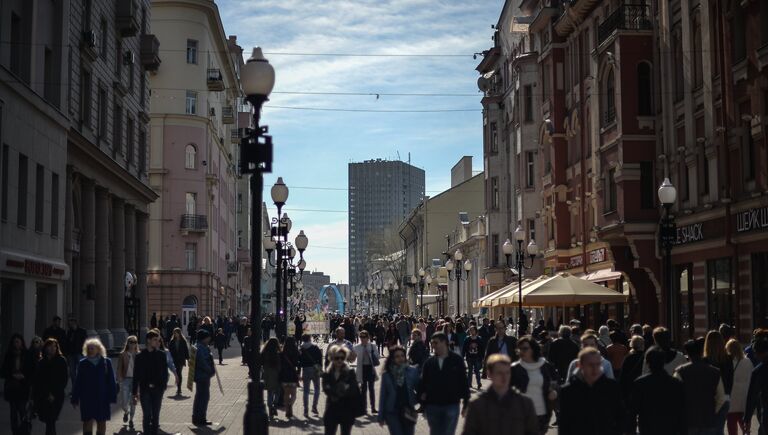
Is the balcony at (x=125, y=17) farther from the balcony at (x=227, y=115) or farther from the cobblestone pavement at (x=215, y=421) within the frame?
the balcony at (x=227, y=115)

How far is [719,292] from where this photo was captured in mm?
32344

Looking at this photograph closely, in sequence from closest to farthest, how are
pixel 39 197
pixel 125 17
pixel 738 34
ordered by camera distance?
pixel 738 34 < pixel 39 197 < pixel 125 17

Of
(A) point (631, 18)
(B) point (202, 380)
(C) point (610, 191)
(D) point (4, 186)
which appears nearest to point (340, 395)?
(B) point (202, 380)

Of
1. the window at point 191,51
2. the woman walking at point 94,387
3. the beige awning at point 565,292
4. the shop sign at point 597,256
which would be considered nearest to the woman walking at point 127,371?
the woman walking at point 94,387

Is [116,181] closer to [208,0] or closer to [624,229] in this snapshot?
[624,229]

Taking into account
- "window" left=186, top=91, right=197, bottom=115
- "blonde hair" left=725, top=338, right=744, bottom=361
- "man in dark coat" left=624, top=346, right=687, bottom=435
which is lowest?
"man in dark coat" left=624, top=346, right=687, bottom=435

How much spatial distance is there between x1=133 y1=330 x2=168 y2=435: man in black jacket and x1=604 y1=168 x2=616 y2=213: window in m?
24.9

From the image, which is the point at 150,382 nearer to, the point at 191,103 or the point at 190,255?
the point at 190,255

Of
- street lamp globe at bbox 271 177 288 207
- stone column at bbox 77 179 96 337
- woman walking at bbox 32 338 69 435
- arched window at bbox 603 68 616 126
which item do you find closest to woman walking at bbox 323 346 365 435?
woman walking at bbox 32 338 69 435

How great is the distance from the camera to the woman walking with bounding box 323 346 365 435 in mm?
13852

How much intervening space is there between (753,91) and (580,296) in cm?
705

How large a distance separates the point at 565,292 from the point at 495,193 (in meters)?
36.0

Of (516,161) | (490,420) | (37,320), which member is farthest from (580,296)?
(516,161)

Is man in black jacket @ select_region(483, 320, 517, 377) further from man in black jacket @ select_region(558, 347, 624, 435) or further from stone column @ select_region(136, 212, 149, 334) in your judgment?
stone column @ select_region(136, 212, 149, 334)
